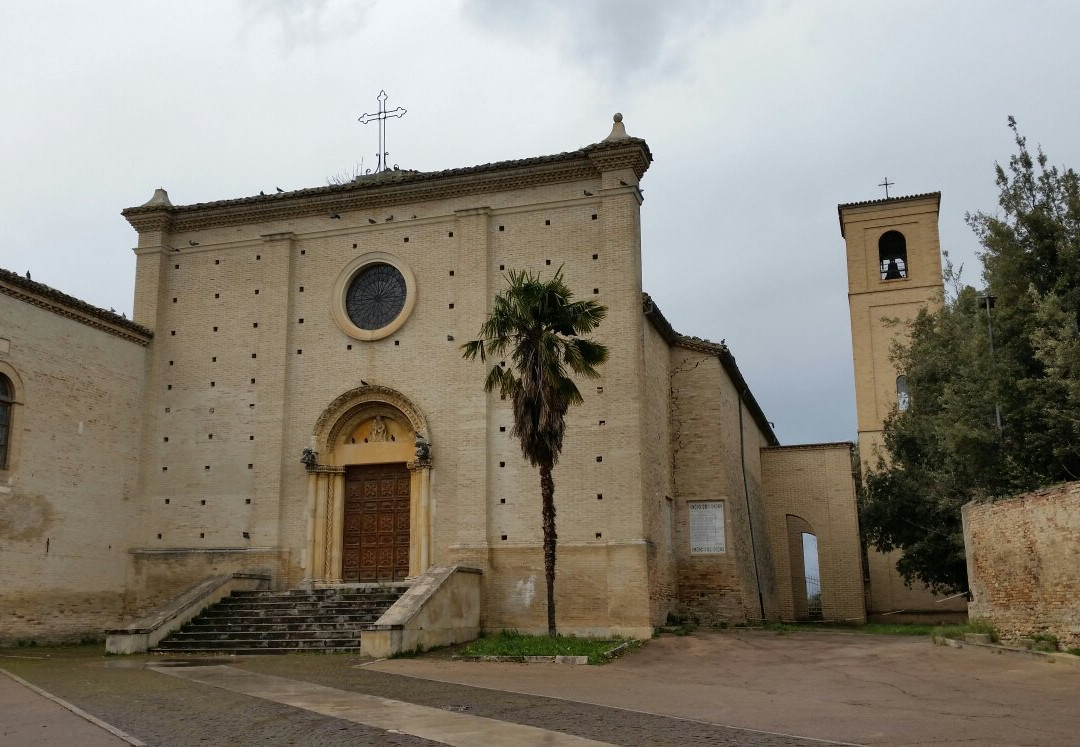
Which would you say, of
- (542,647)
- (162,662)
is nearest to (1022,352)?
(542,647)

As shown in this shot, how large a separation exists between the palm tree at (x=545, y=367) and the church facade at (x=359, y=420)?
9.06 ft

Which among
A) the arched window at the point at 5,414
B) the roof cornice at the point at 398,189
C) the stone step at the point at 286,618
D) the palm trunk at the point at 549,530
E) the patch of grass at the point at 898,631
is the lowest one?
the patch of grass at the point at 898,631

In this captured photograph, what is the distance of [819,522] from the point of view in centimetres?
3269

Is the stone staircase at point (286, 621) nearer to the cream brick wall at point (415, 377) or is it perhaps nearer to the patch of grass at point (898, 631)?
the cream brick wall at point (415, 377)

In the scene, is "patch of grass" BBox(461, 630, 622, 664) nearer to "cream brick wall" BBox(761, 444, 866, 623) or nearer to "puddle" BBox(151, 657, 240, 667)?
"puddle" BBox(151, 657, 240, 667)

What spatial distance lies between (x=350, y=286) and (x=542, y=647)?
1072 cm

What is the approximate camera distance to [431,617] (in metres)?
18.5

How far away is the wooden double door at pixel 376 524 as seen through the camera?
2262 centimetres

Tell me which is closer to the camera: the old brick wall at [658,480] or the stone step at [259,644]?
the stone step at [259,644]

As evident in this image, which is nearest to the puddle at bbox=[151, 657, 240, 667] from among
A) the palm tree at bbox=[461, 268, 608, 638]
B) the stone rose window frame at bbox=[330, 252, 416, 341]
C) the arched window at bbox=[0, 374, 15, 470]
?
the palm tree at bbox=[461, 268, 608, 638]

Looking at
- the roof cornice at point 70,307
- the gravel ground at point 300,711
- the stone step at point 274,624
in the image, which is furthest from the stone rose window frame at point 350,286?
the gravel ground at point 300,711

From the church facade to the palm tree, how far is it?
109 inches

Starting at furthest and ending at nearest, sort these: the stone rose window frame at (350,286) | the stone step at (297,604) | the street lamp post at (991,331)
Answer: the stone rose window frame at (350,286), the stone step at (297,604), the street lamp post at (991,331)

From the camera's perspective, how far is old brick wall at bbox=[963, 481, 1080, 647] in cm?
1473
